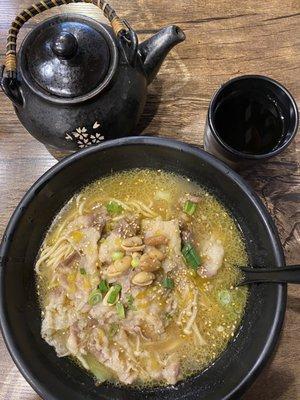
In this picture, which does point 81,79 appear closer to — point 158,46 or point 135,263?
point 158,46

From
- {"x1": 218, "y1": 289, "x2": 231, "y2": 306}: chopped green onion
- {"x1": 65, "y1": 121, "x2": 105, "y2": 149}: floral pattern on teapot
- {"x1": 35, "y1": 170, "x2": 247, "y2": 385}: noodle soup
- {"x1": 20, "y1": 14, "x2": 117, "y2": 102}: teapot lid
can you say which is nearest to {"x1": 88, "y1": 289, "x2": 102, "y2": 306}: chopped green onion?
{"x1": 35, "y1": 170, "x2": 247, "y2": 385}: noodle soup

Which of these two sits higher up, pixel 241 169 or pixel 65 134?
pixel 65 134

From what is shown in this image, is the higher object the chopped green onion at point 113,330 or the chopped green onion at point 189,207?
the chopped green onion at point 189,207

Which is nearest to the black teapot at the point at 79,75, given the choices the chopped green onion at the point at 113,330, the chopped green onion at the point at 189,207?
the chopped green onion at the point at 189,207

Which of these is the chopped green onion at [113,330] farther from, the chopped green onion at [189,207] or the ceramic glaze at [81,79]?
the ceramic glaze at [81,79]

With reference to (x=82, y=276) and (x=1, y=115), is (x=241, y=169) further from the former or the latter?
(x=1, y=115)

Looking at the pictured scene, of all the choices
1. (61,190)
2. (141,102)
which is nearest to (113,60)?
(141,102)
